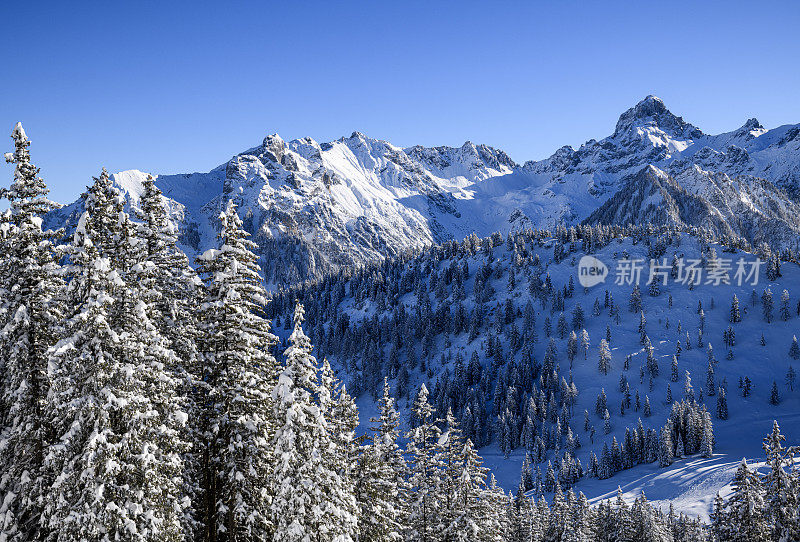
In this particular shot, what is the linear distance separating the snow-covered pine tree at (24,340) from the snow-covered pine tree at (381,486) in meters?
14.8

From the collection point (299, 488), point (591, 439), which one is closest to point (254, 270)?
point (299, 488)

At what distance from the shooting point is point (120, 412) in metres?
17.6

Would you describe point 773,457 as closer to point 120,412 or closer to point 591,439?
point 120,412

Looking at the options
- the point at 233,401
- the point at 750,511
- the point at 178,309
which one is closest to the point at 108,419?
the point at 233,401

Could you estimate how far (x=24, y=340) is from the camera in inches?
779

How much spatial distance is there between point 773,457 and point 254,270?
34778mm

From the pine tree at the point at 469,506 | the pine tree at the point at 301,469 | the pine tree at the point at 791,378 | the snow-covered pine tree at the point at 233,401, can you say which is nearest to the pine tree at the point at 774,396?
the pine tree at the point at 791,378

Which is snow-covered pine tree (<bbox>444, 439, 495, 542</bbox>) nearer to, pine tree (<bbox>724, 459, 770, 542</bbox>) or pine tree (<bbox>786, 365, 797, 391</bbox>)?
pine tree (<bbox>724, 459, 770, 542</bbox>)

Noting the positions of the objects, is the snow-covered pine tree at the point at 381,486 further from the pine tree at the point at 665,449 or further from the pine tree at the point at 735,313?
the pine tree at the point at 735,313

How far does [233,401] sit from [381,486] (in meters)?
14.9

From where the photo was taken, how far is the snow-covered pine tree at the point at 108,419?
16469 mm

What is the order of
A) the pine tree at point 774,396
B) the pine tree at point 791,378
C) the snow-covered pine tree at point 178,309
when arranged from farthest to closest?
1. the pine tree at point 791,378
2. the pine tree at point 774,396
3. the snow-covered pine tree at point 178,309

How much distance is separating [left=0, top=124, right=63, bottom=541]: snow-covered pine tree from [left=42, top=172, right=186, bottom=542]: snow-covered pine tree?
1541 millimetres

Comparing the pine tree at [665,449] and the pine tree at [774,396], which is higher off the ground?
the pine tree at [774,396]
